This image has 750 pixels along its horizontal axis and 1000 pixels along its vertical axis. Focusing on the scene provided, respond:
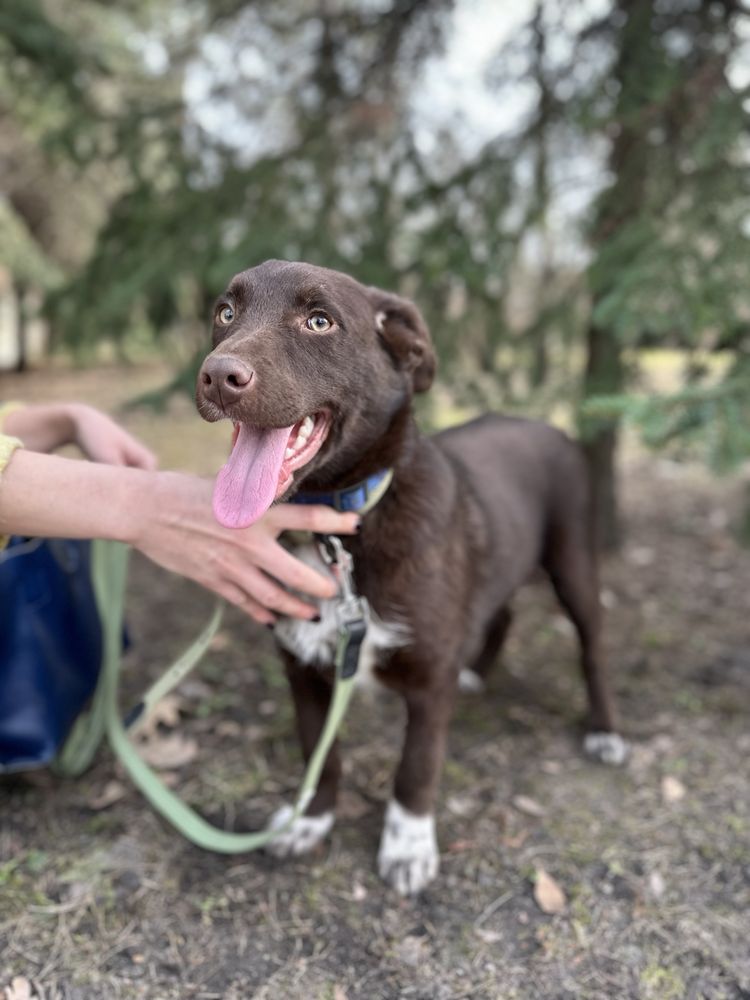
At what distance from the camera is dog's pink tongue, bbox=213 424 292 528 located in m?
1.67

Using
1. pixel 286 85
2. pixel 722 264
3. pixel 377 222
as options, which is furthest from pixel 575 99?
pixel 286 85

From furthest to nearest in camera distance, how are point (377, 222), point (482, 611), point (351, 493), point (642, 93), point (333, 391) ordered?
1. point (377, 222)
2. point (642, 93)
3. point (482, 611)
4. point (351, 493)
5. point (333, 391)

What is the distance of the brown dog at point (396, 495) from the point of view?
1.73 meters

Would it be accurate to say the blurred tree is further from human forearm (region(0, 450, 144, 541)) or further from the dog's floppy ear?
human forearm (region(0, 450, 144, 541))

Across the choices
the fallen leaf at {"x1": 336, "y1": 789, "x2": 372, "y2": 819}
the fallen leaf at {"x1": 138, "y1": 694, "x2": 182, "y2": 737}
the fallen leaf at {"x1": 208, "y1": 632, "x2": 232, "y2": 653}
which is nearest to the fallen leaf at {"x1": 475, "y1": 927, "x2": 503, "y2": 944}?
the fallen leaf at {"x1": 336, "y1": 789, "x2": 372, "y2": 819}

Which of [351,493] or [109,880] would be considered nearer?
[351,493]

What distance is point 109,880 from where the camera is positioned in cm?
231

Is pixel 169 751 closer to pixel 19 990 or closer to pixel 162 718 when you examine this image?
pixel 162 718

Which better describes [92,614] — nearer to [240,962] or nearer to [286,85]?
[240,962]

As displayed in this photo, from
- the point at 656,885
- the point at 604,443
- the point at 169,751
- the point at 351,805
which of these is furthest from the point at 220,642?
the point at 604,443

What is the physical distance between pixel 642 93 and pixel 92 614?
304cm

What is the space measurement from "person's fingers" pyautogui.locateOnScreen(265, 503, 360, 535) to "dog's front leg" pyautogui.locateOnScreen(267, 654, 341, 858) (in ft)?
1.73

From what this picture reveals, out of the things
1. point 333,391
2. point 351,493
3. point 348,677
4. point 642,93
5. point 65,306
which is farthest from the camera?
point 65,306

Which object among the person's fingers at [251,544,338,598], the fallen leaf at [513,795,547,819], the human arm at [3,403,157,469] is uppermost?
the human arm at [3,403,157,469]
